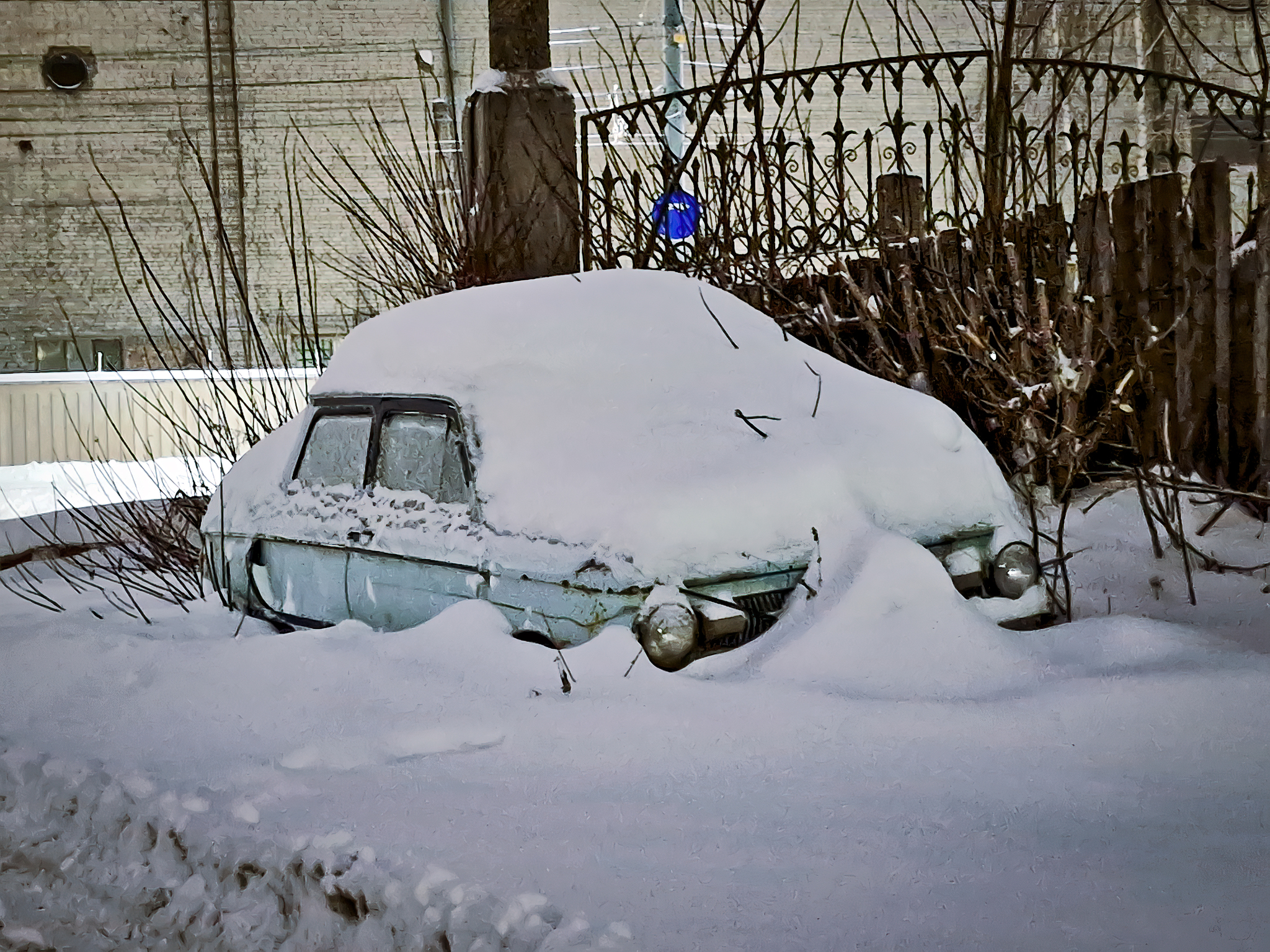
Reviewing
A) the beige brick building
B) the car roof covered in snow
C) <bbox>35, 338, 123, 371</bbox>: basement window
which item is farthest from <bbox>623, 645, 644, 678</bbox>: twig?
<bbox>35, 338, 123, 371</bbox>: basement window

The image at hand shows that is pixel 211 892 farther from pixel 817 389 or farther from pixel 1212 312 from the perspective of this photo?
pixel 1212 312

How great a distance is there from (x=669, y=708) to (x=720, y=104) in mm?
3665

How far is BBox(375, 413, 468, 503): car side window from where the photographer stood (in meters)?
3.57

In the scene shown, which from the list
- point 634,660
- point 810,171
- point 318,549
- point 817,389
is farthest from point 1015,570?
point 810,171

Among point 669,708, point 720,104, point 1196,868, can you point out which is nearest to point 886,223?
point 720,104

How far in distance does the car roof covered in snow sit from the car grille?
0.17 m

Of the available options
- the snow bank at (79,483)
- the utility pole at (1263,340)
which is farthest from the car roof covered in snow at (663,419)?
the snow bank at (79,483)

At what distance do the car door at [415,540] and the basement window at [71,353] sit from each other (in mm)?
17174

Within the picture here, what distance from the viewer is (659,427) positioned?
11.2 ft

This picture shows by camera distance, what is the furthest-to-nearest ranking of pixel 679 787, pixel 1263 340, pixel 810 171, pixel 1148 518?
pixel 810 171 → pixel 1263 340 → pixel 1148 518 → pixel 679 787

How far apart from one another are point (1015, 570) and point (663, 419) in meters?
1.26

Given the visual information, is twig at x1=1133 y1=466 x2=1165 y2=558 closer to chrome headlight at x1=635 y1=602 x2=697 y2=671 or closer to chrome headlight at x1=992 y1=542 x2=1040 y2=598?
chrome headlight at x1=992 y1=542 x2=1040 y2=598

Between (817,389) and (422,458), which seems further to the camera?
(817,389)

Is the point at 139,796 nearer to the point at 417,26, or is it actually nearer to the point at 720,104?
the point at 720,104
